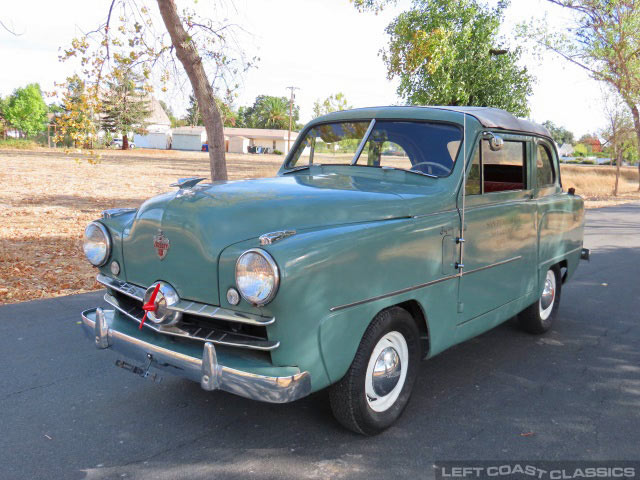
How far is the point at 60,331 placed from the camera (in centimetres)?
492

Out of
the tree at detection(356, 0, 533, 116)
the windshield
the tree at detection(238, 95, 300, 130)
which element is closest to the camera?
the windshield

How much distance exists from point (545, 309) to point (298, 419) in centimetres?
299

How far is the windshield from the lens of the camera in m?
3.93

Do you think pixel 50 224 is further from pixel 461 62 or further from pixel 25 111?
pixel 25 111

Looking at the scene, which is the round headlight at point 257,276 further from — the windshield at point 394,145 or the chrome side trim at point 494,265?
the windshield at point 394,145

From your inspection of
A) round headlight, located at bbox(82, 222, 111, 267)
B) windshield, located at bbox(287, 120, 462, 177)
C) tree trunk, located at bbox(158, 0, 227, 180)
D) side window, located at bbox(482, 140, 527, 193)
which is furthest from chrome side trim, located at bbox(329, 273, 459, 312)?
tree trunk, located at bbox(158, 0, 227, 180)

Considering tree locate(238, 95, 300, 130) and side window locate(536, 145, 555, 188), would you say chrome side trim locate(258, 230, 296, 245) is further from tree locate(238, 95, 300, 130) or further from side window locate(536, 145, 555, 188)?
tree locate(238, 95, 300, 130)

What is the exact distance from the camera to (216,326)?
2.96 meters

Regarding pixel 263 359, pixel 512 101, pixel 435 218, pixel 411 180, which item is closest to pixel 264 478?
pixel 263 359

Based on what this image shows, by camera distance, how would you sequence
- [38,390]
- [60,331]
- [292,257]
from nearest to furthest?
1. [292,257]
2. [38,390]
3. [60,331]

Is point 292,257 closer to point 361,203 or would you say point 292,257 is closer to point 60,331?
point 361,203

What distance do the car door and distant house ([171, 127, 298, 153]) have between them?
75961 millimetres

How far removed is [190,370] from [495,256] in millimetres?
2351

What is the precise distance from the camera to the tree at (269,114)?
10555 centimetres
